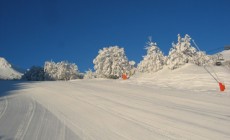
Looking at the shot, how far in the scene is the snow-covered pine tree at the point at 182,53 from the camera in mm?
47375

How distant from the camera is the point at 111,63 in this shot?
8331 cm

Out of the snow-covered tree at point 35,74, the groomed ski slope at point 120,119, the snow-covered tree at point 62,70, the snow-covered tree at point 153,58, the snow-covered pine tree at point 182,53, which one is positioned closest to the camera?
the groomed ski slope at point 120,119

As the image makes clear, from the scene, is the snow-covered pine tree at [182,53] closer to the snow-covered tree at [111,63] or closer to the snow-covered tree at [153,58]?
the snow-covered tree at [153,58]

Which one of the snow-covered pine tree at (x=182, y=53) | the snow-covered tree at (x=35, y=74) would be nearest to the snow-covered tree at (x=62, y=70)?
the snow-covered tree at (x=35, y=74)

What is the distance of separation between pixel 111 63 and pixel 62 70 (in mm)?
21546

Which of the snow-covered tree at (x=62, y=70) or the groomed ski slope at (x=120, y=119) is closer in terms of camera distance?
the groomed ski slope at (x=120, y=119)

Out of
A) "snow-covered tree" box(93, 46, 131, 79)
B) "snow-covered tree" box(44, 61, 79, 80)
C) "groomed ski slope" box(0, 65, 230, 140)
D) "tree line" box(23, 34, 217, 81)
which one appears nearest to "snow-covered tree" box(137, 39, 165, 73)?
"tree line" box(23, 34, 217, 81)

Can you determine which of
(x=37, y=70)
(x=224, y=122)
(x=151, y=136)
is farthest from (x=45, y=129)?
(x=37, y=70)

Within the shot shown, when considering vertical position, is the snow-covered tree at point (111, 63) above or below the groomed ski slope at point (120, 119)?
above

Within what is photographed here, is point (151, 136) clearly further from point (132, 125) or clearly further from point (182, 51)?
point (182, 51)

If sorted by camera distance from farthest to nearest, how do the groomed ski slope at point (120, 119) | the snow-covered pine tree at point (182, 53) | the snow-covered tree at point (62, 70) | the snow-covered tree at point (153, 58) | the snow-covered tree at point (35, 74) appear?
the snow-covered tree at point (62, 70) → the snow-covered tree at point (35, 74) → the snow-covered tree at point (153, 58) → the snow-covered pine tree at point (182, 53) → the groomed ski slope at point (120, 119)

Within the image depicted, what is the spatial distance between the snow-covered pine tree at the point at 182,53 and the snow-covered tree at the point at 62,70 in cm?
5356

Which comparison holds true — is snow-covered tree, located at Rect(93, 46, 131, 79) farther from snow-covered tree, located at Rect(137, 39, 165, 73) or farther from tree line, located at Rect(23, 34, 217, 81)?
snow-covered tree, located at Rect(137, 39, 165, 73)

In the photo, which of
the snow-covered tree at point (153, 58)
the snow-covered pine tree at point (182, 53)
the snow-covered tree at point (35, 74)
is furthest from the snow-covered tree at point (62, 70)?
the snow-covered pine tree at point (182, 53)
